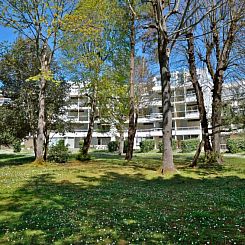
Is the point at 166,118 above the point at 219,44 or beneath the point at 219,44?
beneath

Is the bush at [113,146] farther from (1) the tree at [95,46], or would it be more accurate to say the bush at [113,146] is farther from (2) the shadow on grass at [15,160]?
(1) the tree at [95,46]

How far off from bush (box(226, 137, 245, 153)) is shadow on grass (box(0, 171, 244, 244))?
27452 millimetres

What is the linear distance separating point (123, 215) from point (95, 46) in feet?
66.2

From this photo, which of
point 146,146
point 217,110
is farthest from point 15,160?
point 146,146

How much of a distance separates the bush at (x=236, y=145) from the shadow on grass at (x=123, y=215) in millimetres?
27452

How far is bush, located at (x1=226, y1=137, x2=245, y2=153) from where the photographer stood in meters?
36.0

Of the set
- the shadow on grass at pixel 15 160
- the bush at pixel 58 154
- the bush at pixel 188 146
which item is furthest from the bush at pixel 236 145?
the shadow on grass at pixel 15 160

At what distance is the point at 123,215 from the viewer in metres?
6.30

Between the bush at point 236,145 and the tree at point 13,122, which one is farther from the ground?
the tree at point 13,122

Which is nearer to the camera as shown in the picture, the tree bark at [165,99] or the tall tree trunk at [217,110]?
the tree bark at [165,99]

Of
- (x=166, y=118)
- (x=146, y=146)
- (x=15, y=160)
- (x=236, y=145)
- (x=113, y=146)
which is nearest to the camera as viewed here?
(x=166, y=118)

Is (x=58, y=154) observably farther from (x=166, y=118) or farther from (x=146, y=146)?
(x=146, y=146)

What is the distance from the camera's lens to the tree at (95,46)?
21523 mm

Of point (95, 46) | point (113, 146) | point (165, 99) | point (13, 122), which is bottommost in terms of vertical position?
point (113, 146)
